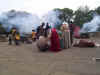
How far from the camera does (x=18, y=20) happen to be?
15.8 meters

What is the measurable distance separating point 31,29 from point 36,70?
35.4ft

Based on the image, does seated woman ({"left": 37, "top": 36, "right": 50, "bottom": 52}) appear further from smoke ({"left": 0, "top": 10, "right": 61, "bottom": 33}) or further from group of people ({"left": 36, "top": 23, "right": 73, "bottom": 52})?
smoke ({"left": 0, "top": 10, "right": 61, "bottom": 33})

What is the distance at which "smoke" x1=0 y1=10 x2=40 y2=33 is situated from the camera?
49.9ft

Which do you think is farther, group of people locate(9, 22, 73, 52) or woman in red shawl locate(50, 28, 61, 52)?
woman in red shawl locate(50, 28, 61, 52)

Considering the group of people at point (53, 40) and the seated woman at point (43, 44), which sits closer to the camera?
the seated woman at point (43, 44)

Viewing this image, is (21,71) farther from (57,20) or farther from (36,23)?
(36,23)

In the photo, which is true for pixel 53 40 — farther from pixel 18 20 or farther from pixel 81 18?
pixel 81 18

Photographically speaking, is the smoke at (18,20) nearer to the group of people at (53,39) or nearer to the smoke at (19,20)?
the smoke at (19,20)

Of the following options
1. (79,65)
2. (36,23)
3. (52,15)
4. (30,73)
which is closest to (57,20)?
(52,15)

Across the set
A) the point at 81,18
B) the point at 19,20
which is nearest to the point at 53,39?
the point at 19,20

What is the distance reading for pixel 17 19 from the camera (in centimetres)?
1588

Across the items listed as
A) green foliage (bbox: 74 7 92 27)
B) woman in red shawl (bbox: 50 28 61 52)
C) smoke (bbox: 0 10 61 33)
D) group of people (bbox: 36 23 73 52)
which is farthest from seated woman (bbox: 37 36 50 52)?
green foliage (bbox: 74 7 92 27)

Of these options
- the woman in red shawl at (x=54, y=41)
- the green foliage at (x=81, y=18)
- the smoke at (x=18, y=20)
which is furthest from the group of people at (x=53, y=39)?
the green foliage at (x=81, y=18)

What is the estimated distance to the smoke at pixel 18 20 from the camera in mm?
15211
